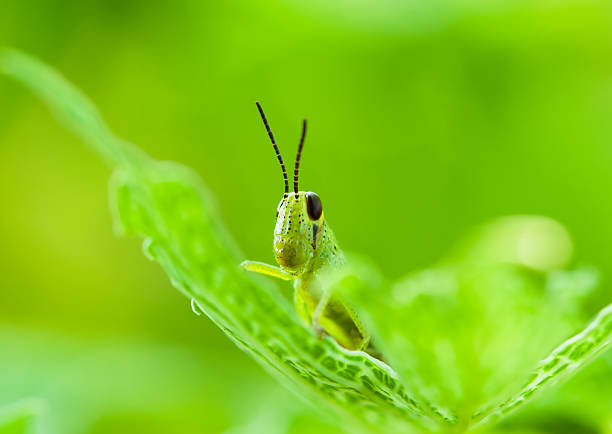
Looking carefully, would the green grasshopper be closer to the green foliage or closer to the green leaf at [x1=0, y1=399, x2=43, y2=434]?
the green foliage

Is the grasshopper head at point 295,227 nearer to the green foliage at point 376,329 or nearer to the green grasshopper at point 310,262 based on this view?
the green grasshopper at point 310,262

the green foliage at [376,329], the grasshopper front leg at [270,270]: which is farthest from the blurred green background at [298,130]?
the green foliage at [376,329]

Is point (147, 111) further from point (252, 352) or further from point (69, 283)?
point (252, 352)

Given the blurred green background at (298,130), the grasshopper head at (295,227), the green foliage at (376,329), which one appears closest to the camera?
the green foliage at (376,329)

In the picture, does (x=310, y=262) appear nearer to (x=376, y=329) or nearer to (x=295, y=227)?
(x=295, y=227)

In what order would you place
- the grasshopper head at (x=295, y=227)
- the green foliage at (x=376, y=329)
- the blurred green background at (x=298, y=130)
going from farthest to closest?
the blurred green background at (x=298, y=130) → the grasshopper head at (x=295, y=227) → the green foliage at (x=376, y=329)

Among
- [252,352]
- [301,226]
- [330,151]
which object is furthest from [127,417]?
[330,151]

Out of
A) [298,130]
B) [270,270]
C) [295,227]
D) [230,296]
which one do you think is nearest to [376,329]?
[230,296]
